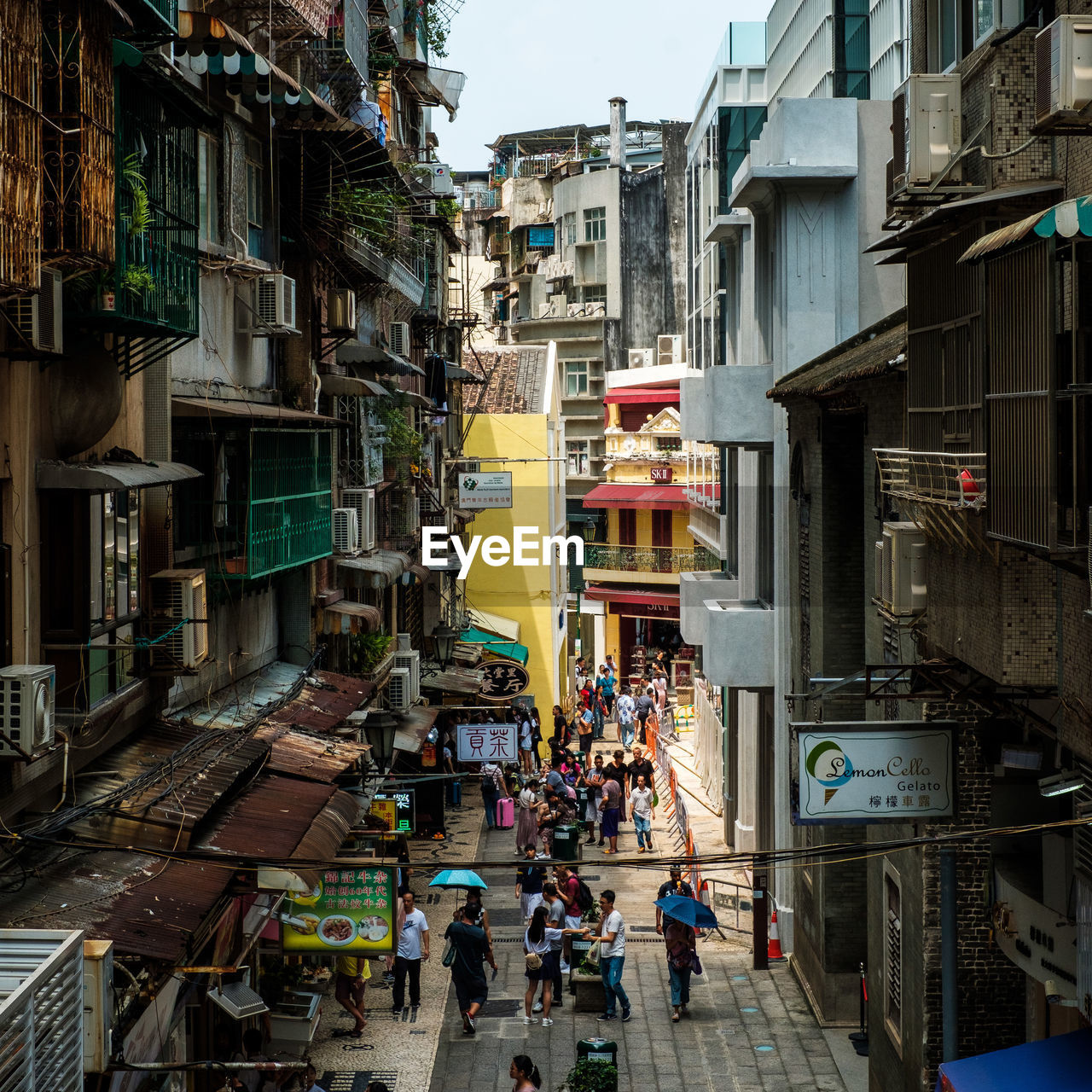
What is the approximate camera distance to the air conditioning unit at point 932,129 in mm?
10320

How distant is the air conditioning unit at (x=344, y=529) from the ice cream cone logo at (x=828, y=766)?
43.6 feet

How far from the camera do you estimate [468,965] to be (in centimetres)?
1759

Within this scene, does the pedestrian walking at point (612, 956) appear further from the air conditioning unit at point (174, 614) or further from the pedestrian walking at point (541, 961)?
the air conditioning unit at point (174, 614)

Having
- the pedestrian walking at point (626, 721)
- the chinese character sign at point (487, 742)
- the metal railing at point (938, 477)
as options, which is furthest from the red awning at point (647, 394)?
the metal railing at point (938, 477)

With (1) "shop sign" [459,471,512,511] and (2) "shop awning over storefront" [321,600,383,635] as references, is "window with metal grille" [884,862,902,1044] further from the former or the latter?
(1) "shop sign" [459,471,512,511]

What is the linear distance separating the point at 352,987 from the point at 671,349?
45162 mm

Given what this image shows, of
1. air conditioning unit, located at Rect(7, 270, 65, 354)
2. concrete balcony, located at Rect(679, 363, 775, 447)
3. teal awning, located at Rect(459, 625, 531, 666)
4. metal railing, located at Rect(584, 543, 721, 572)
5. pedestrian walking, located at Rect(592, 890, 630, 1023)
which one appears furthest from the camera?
metal railing, located at Rect(584, 543, 721, 572)

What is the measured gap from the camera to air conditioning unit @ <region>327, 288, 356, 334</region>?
22797 mm

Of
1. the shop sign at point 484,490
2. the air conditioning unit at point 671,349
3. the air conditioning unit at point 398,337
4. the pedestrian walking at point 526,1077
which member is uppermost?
the air conditioning unit at point 671,349

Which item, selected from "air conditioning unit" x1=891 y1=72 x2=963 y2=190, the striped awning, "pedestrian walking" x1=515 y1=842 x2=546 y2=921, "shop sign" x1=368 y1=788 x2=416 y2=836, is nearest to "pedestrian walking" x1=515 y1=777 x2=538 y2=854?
"shop sign" x1=368 y1=788 x2=416 y2=836

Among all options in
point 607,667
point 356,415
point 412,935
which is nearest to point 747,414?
point 356,415

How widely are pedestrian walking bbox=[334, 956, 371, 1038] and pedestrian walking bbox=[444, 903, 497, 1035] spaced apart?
39.6 inches

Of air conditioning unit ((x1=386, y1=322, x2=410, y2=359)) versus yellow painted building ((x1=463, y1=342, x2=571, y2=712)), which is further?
yellow painted building ((x1=463, y1=342, x2=571, y2=712))

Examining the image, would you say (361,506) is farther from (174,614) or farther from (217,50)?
(174,614)
